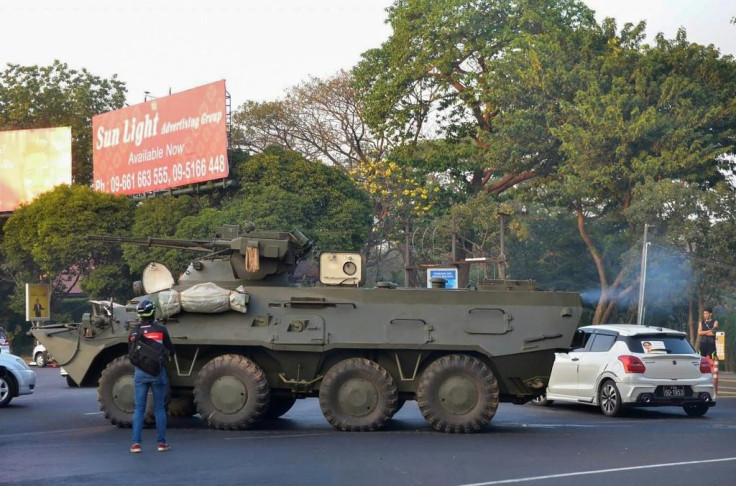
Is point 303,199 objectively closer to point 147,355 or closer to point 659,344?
point 659,344

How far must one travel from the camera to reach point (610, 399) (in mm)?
17703

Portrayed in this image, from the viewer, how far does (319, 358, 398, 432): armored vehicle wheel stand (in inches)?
590

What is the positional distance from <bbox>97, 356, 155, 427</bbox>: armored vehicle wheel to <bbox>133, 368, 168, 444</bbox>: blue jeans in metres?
2.15

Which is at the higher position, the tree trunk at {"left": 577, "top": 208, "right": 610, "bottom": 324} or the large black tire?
the tree trunk at {"left": 577, "top": 208, "right": 610, "bottom": 324}

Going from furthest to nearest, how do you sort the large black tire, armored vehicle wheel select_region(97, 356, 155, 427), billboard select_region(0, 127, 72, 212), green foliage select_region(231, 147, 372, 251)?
1. billboard select_region(0, 127, 72, 212)
2. green foliage select_region(231, 147, 372, 251)
3. the large black tire
4. armored vehicle wheel select_region(97, 356, 155, 427)

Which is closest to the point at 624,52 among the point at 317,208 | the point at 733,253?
the point at 733,253

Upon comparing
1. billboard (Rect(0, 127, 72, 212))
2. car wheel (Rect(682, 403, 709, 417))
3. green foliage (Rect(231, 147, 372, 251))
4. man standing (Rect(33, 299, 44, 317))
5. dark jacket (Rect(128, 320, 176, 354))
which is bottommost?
car wheel (Rect(682, 403, 709, 417))

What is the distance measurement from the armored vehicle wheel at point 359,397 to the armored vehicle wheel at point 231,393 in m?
0.83

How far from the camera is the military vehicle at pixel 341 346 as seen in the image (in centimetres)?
1501

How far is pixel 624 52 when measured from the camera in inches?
1698

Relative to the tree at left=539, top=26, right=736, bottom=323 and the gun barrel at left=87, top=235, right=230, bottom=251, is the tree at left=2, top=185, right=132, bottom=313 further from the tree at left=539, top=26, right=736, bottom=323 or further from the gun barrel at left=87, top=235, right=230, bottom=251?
the gun barrel at left=87, top=235, right=230, bottom=251

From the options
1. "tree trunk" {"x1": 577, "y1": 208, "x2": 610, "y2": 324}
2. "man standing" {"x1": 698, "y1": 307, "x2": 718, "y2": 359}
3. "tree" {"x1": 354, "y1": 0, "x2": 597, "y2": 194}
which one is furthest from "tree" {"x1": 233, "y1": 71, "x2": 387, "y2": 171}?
"man standing" {"x1": 698, "y1": 307, "x2": 718, "y2": 359}

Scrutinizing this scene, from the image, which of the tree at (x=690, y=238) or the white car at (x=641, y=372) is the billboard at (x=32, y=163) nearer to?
the tree at (x=690, y=238)

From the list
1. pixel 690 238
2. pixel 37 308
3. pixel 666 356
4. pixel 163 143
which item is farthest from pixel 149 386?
pixel 163 143
